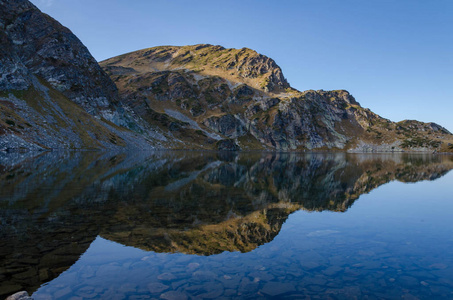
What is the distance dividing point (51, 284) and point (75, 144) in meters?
135

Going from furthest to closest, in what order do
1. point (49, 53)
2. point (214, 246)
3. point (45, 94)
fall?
point (49, 53) → point (45, 94) → point (214, 246)

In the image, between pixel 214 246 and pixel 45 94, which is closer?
pixel 214 246

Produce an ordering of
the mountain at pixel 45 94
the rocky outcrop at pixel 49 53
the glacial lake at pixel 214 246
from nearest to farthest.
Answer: the glacial lake at pixel 214 246 → the mountain at pixel 45 94 → the rocky outcrop at pixel 49 53

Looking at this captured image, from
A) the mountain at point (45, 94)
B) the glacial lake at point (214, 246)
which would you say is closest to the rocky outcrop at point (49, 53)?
the mountain at point (45, 94)

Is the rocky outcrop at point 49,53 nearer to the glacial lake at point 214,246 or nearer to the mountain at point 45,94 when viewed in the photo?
the mountain at point 45,94

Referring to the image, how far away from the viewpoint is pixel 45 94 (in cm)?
14838

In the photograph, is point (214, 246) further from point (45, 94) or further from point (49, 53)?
point (49, 53)

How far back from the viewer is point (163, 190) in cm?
3684

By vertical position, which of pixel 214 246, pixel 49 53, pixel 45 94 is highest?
pixel 49 53

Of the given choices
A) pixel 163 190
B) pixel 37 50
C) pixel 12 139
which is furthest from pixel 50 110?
pixel 163 190

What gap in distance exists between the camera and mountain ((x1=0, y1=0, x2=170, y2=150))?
114812mm

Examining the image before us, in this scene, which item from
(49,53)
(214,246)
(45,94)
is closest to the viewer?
(214,246)

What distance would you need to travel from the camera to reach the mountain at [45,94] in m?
115

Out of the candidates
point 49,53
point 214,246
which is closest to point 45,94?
point 49,53
